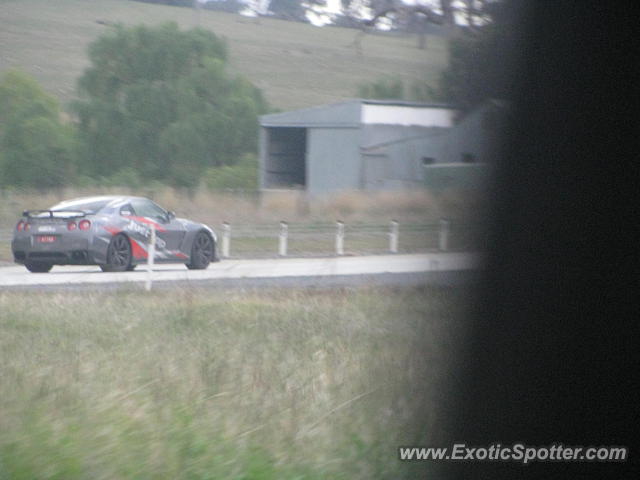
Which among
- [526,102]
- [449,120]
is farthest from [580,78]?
[449,120]

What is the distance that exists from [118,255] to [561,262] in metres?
11.0

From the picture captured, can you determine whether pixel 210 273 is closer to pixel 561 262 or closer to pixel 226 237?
pixel 226 237

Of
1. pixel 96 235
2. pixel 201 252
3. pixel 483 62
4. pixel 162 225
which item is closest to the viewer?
pixel 483 62

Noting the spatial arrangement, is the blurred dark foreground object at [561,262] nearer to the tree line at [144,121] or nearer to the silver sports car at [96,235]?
the silver sports car at [96,235]

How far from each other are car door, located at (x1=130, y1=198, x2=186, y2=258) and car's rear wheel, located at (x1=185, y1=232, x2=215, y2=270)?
278mm

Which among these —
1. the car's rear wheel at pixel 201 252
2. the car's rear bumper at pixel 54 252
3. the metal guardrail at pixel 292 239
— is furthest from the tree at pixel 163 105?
the car's rear bumper at pixel 54 252

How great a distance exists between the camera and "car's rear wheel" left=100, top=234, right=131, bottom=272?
13.1m

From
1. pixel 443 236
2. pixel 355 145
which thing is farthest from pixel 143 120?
pixel 443 236

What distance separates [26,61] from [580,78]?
43.5m

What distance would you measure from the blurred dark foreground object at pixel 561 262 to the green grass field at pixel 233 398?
0.14 metres

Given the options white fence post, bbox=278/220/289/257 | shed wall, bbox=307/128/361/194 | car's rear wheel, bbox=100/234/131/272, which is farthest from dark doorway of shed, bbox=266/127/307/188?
car's rear wheel, bbox=100/234/131/272

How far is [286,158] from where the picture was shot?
1338 centimetres

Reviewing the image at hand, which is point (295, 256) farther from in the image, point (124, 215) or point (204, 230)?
point (124, 215)

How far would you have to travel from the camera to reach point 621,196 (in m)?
2.82
